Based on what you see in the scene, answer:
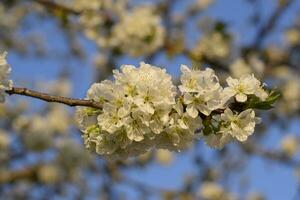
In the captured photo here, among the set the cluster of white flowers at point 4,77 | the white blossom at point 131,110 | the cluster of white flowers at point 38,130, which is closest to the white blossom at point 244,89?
the white blossom at point 131,110

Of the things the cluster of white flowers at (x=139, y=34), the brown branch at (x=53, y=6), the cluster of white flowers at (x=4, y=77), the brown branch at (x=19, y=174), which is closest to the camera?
the cluster of white flowers at (x=4, y=77)

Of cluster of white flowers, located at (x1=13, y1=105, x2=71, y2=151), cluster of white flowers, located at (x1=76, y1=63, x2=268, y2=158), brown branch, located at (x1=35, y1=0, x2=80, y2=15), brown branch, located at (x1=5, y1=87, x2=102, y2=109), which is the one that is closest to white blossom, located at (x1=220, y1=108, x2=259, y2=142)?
cluster of white flowers, located at (x1=76, y1=63, x2=268, y2=158)

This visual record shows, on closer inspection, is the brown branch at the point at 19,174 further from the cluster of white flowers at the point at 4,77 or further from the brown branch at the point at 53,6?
the cluster of white flowers at the point at 4,77

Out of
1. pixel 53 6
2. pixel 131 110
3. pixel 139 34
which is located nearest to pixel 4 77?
pixel 131 110

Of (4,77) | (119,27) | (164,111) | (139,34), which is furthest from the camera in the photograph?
(119,27)

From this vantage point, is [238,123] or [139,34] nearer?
[238,123]

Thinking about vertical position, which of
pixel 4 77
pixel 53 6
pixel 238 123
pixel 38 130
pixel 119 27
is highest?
pixel 38 130

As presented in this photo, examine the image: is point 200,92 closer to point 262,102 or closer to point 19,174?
point 262,102

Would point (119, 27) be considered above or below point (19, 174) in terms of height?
below
